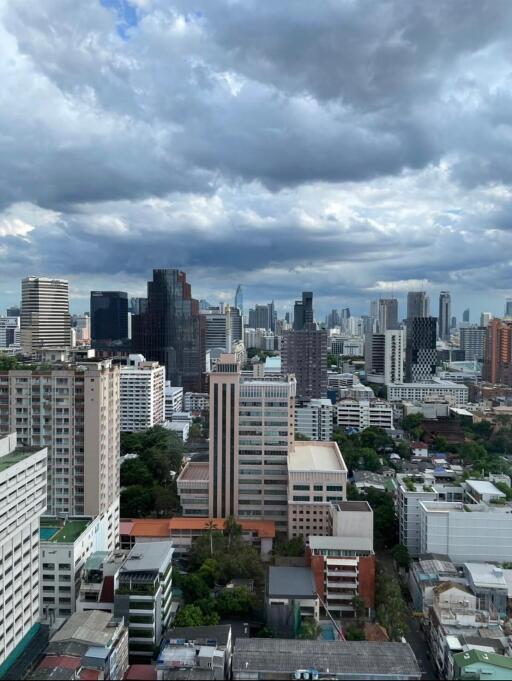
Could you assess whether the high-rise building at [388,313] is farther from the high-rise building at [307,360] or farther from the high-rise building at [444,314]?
the high-rise building at [307,360]

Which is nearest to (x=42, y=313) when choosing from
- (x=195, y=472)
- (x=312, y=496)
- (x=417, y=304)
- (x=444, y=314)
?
(x=195, y=472)

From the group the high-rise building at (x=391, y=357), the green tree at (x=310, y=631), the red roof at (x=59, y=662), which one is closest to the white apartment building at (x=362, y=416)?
the high-rise building at (x=391, y=357)

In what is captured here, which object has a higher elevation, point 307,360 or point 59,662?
point 307,360

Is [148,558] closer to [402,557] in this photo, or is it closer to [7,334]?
[402,557]

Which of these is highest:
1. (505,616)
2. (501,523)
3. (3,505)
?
(3,505)

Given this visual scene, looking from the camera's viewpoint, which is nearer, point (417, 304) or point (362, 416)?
point (362, 416)

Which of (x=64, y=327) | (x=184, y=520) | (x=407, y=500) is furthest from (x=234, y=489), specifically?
(x=64, y=327)

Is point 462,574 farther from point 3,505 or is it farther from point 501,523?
point 3,505
